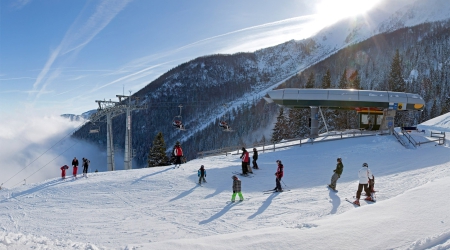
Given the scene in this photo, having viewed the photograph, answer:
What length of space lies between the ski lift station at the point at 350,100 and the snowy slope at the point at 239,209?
6.94 metres

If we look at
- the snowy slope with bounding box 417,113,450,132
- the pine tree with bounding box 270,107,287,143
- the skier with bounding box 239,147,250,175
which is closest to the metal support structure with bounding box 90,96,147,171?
the skier with bounding box 239,147,250,175

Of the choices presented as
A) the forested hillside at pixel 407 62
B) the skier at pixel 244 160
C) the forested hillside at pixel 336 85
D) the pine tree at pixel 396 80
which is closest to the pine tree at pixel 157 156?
the skier at pixel 244 160

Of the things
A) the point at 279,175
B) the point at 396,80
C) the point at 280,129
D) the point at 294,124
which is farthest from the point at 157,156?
the point at 396,80

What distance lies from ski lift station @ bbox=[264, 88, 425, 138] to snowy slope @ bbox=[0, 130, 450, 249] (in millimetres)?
6944

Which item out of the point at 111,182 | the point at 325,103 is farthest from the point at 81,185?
the point at 325,103

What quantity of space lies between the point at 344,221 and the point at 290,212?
2.82 metres

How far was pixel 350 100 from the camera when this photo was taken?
28.1m

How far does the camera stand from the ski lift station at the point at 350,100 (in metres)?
27.9

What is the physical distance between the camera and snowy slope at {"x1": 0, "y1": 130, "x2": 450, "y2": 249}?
7262 millimetres

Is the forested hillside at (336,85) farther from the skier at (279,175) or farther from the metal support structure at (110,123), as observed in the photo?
the skier at (279,175)

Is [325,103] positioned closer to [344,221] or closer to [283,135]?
[283,135]

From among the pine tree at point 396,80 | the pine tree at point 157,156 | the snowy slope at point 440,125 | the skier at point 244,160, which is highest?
the pine tree at point 396,80

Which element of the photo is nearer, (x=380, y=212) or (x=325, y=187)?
(x=380, y=212)

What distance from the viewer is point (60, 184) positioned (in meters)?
17.2
